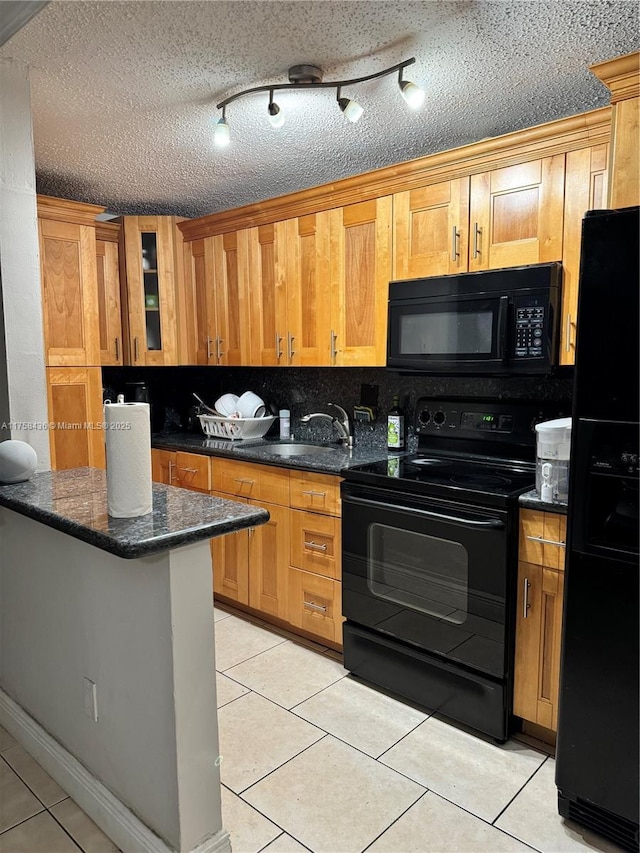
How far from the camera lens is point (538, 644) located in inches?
81.0

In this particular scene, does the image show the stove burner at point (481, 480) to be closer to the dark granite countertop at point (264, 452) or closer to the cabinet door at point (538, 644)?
the cabinet door at point (538, 644)

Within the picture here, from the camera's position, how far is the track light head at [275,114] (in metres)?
2.16

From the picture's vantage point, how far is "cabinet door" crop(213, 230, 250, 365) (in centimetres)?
336

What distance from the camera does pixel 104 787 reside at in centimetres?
171

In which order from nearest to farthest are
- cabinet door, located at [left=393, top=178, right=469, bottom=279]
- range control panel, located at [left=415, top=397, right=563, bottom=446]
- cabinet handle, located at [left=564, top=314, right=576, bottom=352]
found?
cabinet handle, located at [left=564, top=314, right=576, bottom=352]
cabinet door, located at [left=393, top=178, right=469, bottom=279]
range control panel, located at [left=415, top=397, right=563, bottom=446]

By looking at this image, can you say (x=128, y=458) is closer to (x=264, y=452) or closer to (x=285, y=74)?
(x=285, y=74)

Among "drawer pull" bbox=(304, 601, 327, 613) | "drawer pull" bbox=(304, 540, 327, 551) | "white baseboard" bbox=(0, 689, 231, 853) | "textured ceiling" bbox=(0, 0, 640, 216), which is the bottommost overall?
"white baseboard" bbox=(0, 689, 231, 853)

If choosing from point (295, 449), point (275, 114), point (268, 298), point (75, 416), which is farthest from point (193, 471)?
point (275, 114)

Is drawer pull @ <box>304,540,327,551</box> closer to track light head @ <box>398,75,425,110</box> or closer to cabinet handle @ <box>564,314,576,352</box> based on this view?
cabinet handle @ <box>564,314,576,352</box>

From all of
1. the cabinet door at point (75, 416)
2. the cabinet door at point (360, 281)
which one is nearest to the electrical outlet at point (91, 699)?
the cabinet door at point (75, 416)

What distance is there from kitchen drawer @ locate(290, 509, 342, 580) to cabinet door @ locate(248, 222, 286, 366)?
35.6 inches

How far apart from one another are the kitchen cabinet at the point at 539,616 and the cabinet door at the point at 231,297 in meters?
1.96

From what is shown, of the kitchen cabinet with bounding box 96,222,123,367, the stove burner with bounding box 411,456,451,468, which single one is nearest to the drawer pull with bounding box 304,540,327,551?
the stove burner with bounding box 411,456,451,468

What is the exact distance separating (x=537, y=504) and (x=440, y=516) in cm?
36
